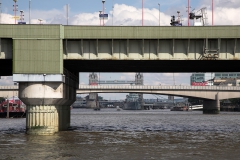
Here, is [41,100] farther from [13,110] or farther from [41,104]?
[13,110]

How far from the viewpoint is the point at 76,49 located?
4925cm

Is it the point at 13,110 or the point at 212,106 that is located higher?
the point at 212,106

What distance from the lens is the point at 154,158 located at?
107 ft

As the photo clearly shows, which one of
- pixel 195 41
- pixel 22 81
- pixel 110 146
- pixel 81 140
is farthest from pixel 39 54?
pixel 195 41

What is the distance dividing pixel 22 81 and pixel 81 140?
30.6 ft

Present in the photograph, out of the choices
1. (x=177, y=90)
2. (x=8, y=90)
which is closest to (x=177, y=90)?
(x=177, y=90)

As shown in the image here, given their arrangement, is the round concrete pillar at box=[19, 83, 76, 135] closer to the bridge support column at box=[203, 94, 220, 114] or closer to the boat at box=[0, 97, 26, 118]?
the boat at box=[0, 97, 26, 118]

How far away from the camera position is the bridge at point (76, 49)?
4731 cm

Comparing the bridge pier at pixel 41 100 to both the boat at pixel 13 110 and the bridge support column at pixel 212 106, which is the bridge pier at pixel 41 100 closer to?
the boat at pixel 13 110

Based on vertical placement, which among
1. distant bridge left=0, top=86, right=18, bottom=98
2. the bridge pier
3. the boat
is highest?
distant bridge left=0, top=86, right=18, bottom=98

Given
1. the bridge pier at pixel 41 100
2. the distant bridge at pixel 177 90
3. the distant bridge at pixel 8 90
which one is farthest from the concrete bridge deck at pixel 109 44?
the distant bridge at pixel 177 90

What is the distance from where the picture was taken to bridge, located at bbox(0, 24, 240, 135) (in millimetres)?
47312

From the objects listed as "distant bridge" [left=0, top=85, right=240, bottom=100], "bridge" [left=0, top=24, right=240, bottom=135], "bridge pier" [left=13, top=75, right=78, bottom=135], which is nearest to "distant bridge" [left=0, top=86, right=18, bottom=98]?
"distant bridge" [left=0, top=85, right=240, bottom=100]

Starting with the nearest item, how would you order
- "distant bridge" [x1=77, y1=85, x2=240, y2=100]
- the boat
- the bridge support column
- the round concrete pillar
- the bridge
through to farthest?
the bridge < the round concrete pillar < the boat < "distant bridge" [x1=77, y1=85, x2=240, y2=100] < the bridge support column
